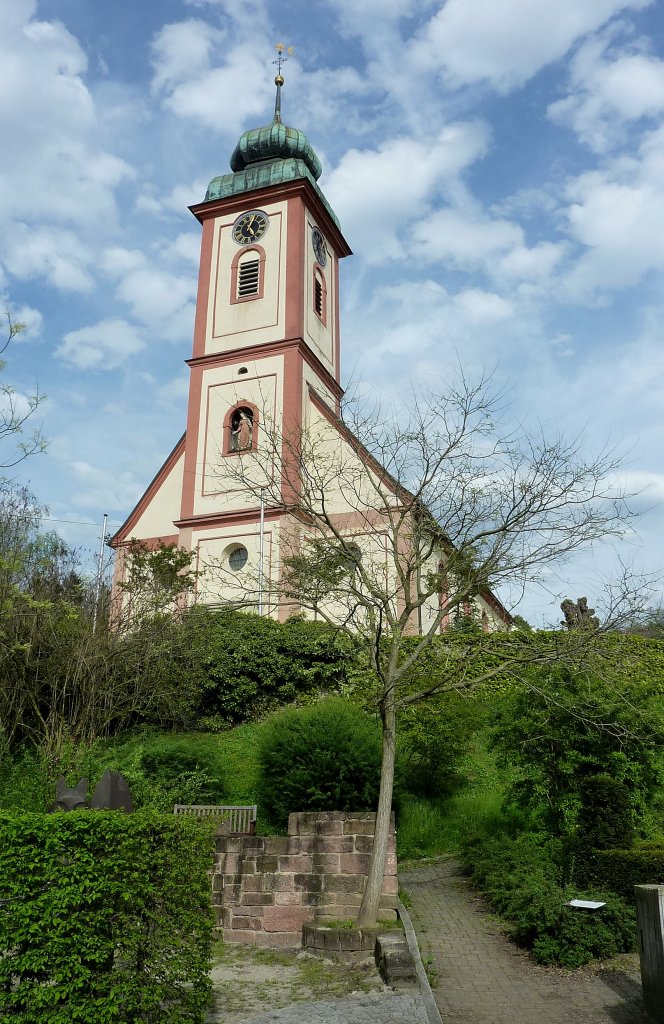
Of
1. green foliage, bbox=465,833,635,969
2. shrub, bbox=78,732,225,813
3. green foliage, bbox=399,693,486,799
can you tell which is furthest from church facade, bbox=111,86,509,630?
green foliage, bbox=465,833,635,969

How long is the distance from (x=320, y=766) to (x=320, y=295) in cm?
2168

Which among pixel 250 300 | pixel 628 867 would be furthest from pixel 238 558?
pixel 628 867

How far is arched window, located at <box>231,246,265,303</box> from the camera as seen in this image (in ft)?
95.3

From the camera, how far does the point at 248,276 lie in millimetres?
29438

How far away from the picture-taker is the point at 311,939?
889cm

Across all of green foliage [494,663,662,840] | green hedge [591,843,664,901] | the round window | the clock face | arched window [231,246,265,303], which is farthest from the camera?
the clock face

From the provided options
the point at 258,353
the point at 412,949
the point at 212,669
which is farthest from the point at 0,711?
the point at 258,353

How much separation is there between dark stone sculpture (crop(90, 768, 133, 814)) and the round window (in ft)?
58.5

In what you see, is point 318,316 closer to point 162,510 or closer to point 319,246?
point 319,246

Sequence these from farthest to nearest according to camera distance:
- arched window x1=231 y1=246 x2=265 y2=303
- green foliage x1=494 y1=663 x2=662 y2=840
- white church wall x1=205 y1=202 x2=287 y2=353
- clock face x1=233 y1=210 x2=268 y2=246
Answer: clock face x1=233 y1=210 x2=268 y2=246 → arched window x1=231 y1=246 x2=265 y2=303 → white church wall x1=205 y1=202 x2=287 y2=353 → green foliage x1=494 y1=663 x2=662 y2=840

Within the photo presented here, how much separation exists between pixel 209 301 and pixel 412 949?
2494 cm

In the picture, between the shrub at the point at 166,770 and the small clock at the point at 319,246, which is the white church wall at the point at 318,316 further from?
the shrub at the point at 166,770

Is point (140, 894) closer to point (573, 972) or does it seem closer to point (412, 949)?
point (412, 949)

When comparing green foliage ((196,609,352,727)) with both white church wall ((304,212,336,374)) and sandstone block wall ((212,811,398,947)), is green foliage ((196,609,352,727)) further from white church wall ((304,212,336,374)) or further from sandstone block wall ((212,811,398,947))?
white church wall ((304,212,336,374))
